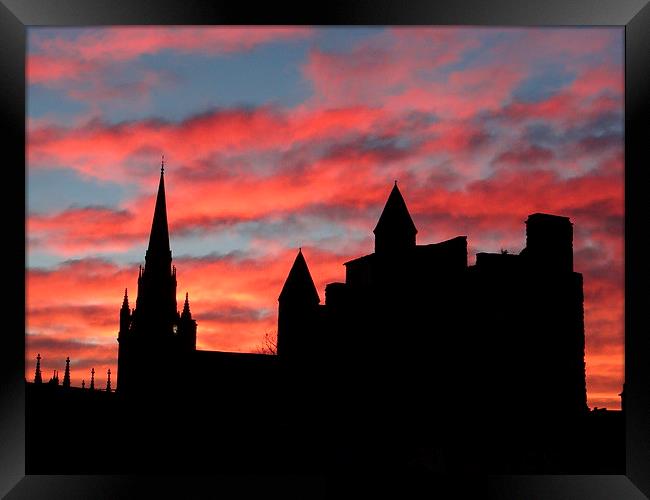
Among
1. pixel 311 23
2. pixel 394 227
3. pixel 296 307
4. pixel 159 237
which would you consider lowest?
pixel 296 307

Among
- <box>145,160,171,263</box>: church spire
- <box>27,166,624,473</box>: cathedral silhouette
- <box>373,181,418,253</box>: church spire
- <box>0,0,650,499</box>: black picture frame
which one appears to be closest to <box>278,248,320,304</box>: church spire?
<box>27,166,624,473</box>: cathedral silhouette

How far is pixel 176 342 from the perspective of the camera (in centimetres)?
5641

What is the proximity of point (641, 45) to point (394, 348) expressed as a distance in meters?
20.7

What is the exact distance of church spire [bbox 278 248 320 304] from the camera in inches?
1375

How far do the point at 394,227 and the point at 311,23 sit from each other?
2364 cm

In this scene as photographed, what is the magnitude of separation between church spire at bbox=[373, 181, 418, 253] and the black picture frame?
22961 mm

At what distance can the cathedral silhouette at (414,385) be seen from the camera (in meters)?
19.7

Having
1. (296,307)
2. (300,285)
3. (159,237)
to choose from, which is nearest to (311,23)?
(296,307)

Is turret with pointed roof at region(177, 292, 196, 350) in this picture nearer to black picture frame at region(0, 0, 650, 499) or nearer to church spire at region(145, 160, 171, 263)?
church spire at region(145, 160, 171, 263)

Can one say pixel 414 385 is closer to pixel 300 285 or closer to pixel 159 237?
pixel 300 285

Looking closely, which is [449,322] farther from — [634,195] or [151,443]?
[634,195]

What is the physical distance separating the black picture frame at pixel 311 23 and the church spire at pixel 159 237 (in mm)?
52033

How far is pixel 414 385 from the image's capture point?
75.7 ft

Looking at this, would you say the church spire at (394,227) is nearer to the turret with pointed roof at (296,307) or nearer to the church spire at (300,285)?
the turret with pointed roof at (296,307)
